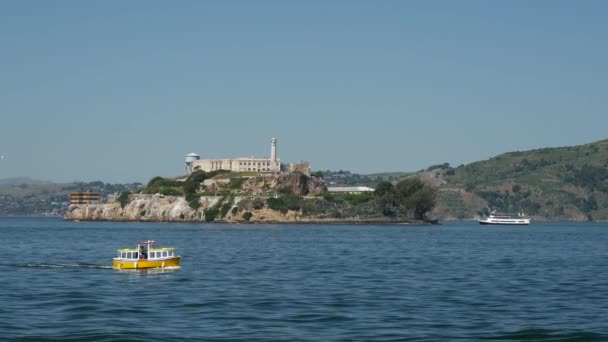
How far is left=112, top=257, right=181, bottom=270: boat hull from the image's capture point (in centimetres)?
8856

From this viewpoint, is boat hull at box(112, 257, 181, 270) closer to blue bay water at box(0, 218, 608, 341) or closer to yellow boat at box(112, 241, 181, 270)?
yellow boat at box(112, 241, 181, 270)

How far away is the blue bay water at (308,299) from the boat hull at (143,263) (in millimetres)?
1545

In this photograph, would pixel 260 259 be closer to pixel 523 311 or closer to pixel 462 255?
pixel 462 255

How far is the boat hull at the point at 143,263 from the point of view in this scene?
3487 inches

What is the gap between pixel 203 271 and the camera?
86.9 m

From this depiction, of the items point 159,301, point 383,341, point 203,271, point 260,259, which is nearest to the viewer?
point 383,341

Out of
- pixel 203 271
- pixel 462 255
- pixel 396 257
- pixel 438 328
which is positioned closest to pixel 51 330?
pixel 438 328

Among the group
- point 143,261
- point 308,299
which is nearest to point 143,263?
point 143,261

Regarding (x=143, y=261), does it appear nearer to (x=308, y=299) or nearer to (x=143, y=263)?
(x=143, y=263)

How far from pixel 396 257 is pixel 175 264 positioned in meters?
28.7

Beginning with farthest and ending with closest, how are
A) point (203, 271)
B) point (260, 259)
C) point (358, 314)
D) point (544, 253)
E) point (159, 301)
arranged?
1. point (544, 253)
2. point (260, 259)
3. point (203, 271)
4. point (159, 301)
5. point (358, 314)

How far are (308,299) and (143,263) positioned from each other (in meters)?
30.4

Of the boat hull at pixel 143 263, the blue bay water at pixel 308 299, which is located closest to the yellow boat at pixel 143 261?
the boat hull at pixel 143 263

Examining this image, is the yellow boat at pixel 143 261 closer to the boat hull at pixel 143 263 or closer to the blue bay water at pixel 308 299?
the boat hull at pixel 143 263
